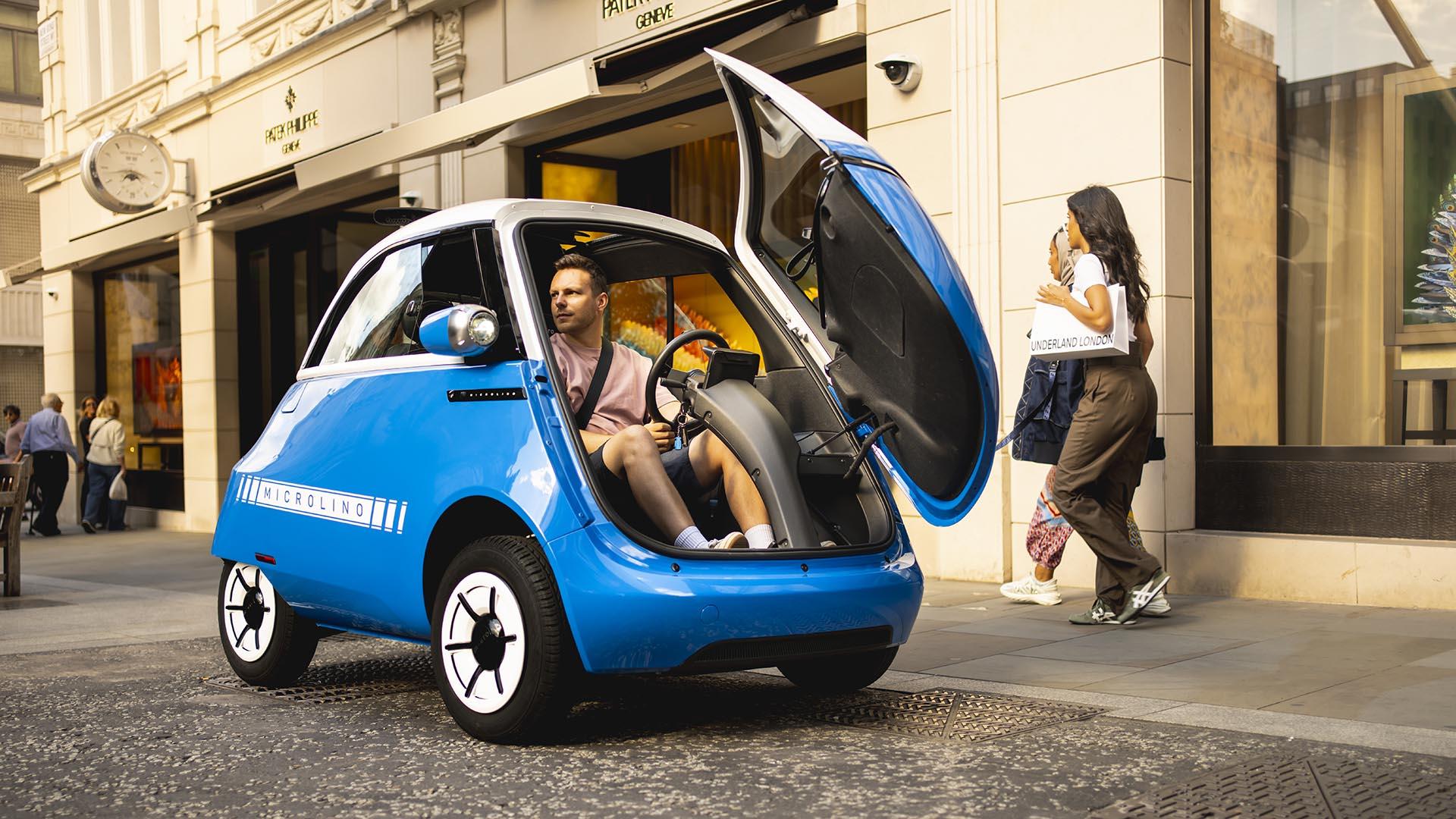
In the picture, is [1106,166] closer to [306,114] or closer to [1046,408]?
[1046,408]

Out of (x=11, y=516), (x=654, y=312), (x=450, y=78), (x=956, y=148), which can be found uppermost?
(x=450, y=78)

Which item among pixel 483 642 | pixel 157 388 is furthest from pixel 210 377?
pixel 483 642

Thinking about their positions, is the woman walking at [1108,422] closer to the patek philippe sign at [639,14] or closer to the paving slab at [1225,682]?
the paving slab at [1225,682]

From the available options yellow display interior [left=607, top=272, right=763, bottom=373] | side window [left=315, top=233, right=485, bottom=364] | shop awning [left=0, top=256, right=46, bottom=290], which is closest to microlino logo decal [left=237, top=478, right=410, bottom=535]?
side window [left=315, top=233, right=485, bottom=364]

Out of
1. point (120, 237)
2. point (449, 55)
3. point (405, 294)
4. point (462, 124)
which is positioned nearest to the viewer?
point (405, 294)

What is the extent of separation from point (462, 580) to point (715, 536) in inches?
41.0

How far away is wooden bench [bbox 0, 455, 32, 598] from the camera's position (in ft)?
30.3

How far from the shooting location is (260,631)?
536 centimetres

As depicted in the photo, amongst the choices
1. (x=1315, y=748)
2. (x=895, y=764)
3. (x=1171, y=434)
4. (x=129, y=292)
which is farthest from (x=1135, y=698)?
(x=129, y=292)

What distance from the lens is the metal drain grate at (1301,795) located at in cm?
326

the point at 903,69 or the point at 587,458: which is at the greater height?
the point at 903,69

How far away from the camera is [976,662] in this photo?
551cm

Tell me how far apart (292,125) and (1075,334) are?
1172 cm

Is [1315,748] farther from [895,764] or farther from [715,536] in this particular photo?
[715,536]
